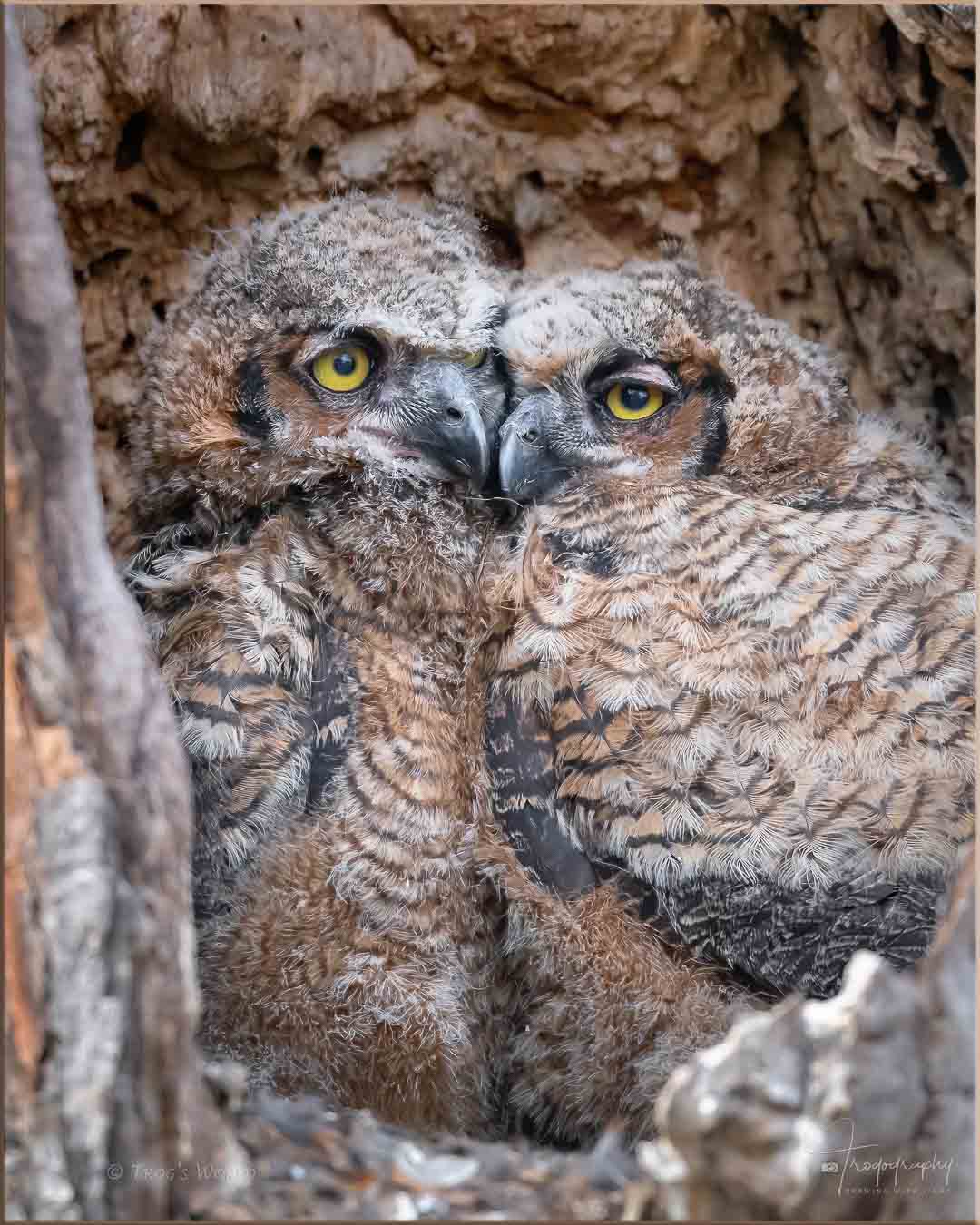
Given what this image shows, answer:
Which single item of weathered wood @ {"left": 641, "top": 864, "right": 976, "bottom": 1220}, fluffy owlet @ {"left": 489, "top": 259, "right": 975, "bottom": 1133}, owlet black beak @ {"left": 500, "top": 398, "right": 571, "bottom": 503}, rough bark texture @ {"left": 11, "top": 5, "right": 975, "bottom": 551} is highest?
rough bark texture @ {"left": 11, "top": 5, "right": 975, "bottom": 551}

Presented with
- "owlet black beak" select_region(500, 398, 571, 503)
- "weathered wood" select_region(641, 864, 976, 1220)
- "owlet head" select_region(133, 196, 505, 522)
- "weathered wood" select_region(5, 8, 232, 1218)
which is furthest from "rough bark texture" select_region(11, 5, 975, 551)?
"weathered wood" select_region(641, 864, 976, 1220)

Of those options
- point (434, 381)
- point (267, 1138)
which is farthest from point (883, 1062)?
point (434, 381)

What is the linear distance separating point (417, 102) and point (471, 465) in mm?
1535

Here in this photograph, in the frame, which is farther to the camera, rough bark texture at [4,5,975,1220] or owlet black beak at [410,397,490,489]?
owlet black beak at [410,397,490,489]

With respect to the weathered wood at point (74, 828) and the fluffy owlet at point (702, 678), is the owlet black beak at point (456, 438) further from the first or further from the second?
the weathered wood at point (74, 828)

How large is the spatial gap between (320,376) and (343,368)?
5 cm

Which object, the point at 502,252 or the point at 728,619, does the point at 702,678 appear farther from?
the point at 502,252

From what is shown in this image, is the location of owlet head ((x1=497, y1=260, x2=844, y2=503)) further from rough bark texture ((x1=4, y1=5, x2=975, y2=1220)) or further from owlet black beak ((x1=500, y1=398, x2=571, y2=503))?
rough bark texture ((x1=4, y1=5, x2=975, y2=1220))

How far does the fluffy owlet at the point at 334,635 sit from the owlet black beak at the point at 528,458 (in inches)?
2.3

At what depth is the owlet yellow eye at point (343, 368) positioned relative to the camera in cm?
257

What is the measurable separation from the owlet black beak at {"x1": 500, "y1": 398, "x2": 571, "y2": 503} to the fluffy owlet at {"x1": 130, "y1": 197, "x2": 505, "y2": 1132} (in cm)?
6

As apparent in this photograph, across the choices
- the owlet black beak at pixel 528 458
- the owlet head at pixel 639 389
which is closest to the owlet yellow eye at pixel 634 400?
the owlet head at pixel 639 389

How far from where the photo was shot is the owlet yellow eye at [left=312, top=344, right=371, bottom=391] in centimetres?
257

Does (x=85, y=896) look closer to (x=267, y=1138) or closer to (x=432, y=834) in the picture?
(x=267, y=1138)
